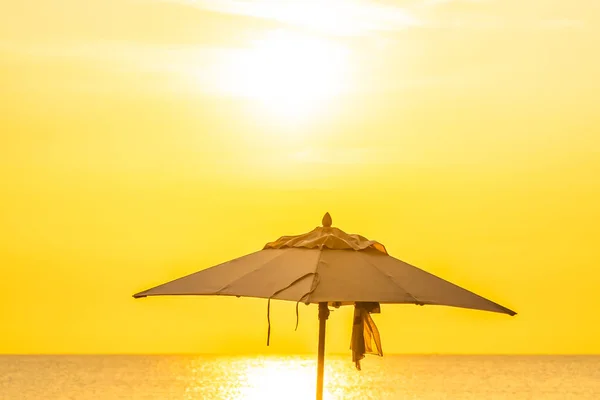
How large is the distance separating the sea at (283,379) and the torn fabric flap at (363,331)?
5828 cm

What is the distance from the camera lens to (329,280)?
27.3ft

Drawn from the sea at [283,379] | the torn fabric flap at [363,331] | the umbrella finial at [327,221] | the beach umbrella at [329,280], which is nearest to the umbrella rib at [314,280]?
the beach umbrella at [329,280]

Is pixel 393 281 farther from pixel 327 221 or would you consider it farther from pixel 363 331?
pixel 363 331

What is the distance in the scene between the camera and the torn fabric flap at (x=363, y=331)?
30.8 feet

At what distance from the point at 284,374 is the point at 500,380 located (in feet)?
68.0

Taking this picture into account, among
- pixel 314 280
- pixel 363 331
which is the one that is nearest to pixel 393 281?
pixel 314 280

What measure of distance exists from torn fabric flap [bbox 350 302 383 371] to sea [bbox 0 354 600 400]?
58278 millimetres

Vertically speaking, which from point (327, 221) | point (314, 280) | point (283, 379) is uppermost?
point (283, 379)

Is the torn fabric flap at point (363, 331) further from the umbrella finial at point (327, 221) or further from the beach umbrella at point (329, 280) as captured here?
the umbrella finial at point (327, 221)

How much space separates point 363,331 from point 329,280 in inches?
51.2

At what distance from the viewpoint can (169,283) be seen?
898cm

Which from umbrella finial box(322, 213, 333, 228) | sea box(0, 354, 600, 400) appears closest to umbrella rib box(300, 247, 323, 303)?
umbrella finial box(322, 213, 333, 228)

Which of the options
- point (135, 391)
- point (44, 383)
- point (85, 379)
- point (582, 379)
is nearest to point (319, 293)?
point (135, 391)

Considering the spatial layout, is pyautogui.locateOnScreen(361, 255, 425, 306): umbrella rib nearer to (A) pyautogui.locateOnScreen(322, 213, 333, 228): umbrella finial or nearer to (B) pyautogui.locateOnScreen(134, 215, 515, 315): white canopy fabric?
(B) pyautogui.locateOnScreen(134, 215, 515, 315): white canopy fabric
